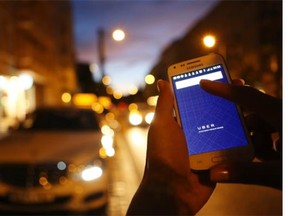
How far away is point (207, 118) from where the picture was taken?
228cm

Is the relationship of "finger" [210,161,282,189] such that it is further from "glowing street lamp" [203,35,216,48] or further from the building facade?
the building facade

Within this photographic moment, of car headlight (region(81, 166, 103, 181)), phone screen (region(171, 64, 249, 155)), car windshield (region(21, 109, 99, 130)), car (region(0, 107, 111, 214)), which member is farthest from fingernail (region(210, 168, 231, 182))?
car windshield (region(21, 109, 99, 130))

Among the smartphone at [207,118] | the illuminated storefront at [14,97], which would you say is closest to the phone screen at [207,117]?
the smartphone at [207,118]

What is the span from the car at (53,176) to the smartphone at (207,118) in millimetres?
4491

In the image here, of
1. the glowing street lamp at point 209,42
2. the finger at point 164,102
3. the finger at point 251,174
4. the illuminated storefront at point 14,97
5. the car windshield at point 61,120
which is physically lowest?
the finger at point 251,174

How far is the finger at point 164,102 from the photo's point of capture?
207cm

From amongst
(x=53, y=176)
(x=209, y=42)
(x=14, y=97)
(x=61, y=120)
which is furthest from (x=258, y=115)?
(x=14, y=97)

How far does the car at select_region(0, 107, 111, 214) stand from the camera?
6.56m

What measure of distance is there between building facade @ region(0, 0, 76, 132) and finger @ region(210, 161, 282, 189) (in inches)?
754

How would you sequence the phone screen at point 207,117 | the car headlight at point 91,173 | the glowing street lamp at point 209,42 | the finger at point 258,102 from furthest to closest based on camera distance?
the car headlight at point 91,173
the glowing street lamp at point 209,42
the phone screen at point 207,117
the finger at point 258,102

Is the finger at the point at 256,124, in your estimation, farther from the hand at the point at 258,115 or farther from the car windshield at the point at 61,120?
the car windshield at the point at 61,120

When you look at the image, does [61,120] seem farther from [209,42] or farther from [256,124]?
[256,124]

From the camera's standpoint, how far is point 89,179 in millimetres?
6918

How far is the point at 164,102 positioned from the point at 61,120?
270 inches
